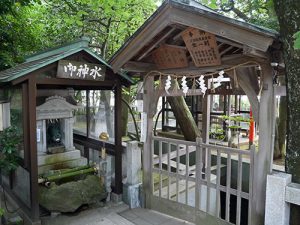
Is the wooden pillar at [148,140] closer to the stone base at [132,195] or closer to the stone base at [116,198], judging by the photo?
the stone base at [132,195]

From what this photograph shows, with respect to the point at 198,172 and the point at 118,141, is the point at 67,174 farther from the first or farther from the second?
the point at 198,172

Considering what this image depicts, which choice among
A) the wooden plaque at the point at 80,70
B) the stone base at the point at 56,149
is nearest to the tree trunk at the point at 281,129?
the wooden plaque at the point at 80,70

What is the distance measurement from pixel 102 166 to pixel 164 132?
23.3 feet

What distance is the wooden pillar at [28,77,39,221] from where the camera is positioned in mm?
5476

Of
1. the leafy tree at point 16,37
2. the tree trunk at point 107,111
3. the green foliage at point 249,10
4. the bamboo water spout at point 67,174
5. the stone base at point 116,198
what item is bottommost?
the stone base at point 116,198

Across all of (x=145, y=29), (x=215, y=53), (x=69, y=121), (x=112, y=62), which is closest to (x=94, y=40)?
(x=69, y=121)

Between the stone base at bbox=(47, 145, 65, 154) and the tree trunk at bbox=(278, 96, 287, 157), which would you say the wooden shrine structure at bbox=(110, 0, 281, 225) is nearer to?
the stone base at bbox=(47, 145, 65, 154)

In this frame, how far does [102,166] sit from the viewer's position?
714 cm

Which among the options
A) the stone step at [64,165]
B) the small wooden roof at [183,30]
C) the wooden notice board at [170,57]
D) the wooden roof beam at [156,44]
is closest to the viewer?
the small wooden roof at [183,30]

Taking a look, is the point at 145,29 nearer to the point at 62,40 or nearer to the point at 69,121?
the point at 69,121

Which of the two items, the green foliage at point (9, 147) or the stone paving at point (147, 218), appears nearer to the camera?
the green foliage at point (9, 147)

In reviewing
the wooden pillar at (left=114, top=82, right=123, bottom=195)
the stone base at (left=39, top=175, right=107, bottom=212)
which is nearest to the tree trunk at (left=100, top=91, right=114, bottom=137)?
the wooden pillar at (left=114, top=82, right=123, bottom=195)

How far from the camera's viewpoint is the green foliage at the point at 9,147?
5.67 metres

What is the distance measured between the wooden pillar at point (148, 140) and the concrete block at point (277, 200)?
3016mm
